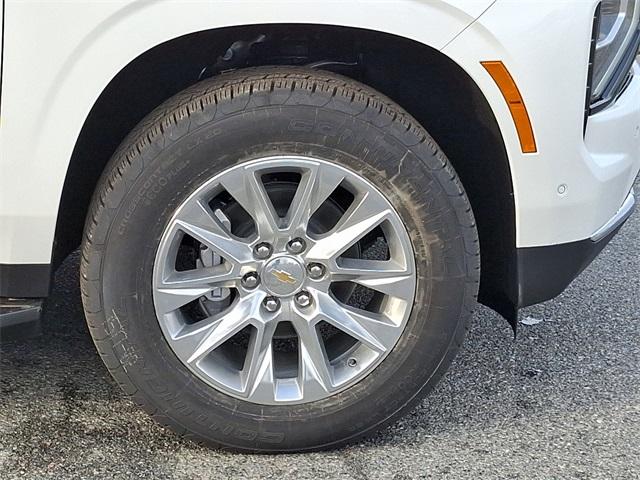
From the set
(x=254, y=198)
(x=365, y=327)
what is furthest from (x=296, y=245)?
(x=365, y=327)

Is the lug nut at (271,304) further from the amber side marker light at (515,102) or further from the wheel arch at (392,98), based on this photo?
the amber side marker light at (515,102)

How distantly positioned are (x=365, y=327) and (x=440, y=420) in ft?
1.59

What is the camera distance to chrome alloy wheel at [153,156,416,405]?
2359 millimetres

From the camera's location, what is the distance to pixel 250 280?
2.42 meters

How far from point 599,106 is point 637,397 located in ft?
3.27

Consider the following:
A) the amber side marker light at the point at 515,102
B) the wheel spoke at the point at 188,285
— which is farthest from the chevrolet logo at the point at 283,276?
the amber side marker light at the point at 515,102

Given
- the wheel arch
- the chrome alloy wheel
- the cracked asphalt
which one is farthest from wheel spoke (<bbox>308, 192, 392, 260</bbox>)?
the cracked asphalt

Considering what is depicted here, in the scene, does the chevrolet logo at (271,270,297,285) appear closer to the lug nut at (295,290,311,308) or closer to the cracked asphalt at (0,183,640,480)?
the lug nut at (295,290,311,308)

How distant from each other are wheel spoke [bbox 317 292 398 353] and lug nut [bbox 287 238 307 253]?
18 cm

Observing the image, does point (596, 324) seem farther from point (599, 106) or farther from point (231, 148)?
point (231, 148)

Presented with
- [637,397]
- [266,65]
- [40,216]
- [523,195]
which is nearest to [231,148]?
[266,65]

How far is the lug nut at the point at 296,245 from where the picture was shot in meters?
2.40

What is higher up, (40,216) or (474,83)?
(474,83)

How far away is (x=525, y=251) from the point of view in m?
2.47
